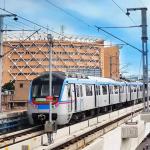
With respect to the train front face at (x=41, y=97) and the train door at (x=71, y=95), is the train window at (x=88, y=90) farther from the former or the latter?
the train front face at (x=41, y=97)

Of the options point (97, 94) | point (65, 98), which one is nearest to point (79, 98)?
point (65, 98)

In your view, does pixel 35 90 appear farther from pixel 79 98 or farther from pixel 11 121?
pixel 79 98

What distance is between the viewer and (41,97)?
48.2 feet

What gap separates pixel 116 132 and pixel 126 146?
250cm

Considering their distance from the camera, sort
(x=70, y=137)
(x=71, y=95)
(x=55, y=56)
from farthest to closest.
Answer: (x=55, y=56) → (x=71, y=95) → (x=70, y=137)

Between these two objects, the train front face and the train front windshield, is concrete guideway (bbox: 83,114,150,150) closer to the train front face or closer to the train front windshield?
the train front face

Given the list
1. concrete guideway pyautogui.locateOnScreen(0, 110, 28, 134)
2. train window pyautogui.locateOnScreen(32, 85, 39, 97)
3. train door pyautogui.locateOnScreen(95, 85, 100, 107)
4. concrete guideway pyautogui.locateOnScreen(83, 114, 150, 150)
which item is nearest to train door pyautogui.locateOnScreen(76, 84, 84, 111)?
train window pyautogui.locateOnScreen(32, 85, 39, 97)

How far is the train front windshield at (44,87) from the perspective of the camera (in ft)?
48.4

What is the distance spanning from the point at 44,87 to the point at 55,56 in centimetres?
8610

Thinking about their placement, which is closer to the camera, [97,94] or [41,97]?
[41,97]

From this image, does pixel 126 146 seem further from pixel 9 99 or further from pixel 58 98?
pixel 9 99

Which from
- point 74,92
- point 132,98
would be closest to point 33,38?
point 132,98

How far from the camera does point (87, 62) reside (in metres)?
102

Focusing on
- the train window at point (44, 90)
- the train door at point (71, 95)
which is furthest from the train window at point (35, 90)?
the train door at point (71, 95)
